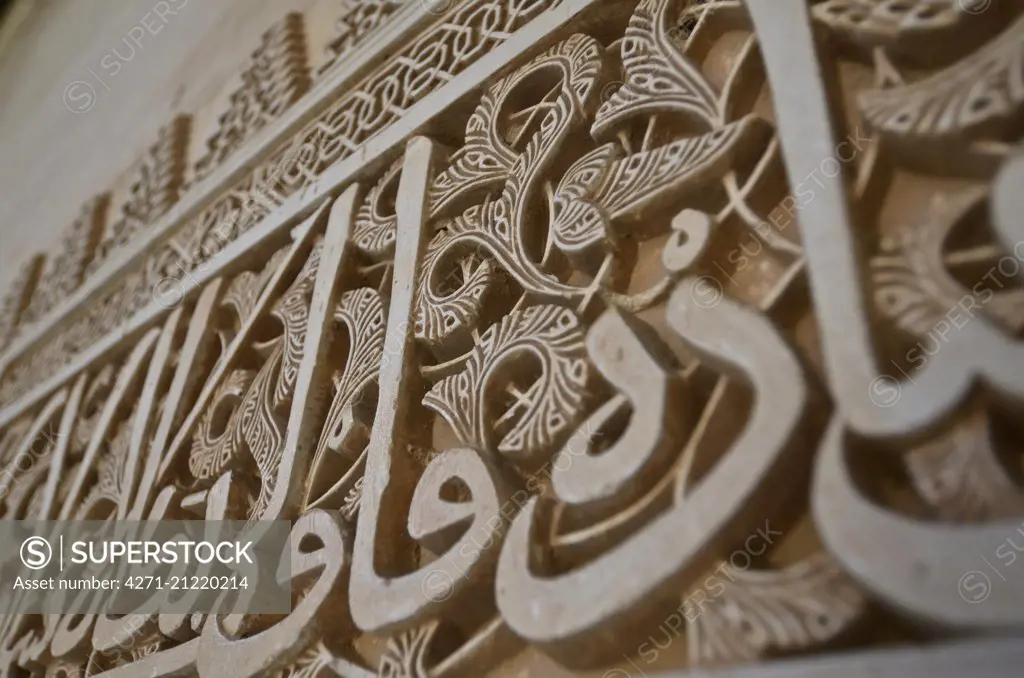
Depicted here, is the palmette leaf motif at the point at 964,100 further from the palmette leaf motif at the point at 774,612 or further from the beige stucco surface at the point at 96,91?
the beige stucco surface at the point at 96,91

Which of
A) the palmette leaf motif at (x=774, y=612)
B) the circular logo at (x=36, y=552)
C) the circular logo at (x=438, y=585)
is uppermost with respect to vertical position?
the circular logo at (x=36, y=552)

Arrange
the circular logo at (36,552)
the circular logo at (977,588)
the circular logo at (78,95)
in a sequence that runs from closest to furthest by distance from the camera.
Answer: the circular logo at (977,588) → the circular logo at (36,552) → the circular logo at (78,95)

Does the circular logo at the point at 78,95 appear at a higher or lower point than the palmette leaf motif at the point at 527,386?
higher

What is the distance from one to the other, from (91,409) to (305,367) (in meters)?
0.78

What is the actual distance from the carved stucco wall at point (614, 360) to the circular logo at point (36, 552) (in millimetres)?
95

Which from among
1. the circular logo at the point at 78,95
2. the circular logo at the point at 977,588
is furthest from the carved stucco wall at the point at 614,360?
the circular logo at the point at 78,95

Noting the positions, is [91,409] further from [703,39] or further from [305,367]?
[703,39]

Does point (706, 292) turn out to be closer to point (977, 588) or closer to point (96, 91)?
point (977, 588)

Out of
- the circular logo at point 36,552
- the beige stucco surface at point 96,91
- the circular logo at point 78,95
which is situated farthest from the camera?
the circular logo at point 78,95

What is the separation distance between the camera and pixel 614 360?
0.69 m

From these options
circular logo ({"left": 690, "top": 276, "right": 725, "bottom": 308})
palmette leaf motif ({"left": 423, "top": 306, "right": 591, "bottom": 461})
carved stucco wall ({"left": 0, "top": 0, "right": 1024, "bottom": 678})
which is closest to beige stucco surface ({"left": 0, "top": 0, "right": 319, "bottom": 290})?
carved stucco wall ({"left": 0, "top": 0, "right": 1024, "bottom": 678})

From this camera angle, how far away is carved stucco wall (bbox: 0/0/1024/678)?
1.72 ft

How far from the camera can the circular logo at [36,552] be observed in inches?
53.3

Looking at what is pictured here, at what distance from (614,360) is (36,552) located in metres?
1.21
